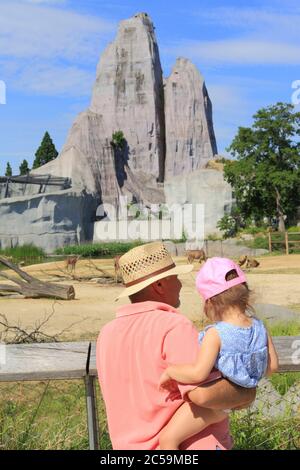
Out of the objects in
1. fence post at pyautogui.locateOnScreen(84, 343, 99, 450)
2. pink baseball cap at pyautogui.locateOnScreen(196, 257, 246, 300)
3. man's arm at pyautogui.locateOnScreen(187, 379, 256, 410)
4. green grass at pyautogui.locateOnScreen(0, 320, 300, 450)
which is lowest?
green grass at pyautogui.locateOnScreen(0, 320, 300, 450)

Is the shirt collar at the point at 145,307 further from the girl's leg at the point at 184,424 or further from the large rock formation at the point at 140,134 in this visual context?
the large rock formation at the point at 140,134

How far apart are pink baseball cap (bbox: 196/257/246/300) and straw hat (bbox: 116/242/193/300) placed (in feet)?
0.33

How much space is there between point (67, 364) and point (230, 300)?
0.86m

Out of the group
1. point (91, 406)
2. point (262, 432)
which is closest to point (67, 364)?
point (91, 406)

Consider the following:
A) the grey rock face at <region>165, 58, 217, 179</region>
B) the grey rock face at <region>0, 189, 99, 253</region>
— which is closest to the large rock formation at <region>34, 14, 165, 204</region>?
the grey rock face at <region>165, 58, 217, 179</region>

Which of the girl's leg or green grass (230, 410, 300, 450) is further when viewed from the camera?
green grass (230, 410, 300, 450)

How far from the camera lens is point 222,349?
2.09 metres

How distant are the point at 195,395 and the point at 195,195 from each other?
42310mm

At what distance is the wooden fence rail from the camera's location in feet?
8.63

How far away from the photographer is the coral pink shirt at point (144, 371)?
79.7 inches

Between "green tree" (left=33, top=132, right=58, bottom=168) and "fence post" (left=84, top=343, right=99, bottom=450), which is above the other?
"green tree" (left=33, top=132, right=58, bottom=168)

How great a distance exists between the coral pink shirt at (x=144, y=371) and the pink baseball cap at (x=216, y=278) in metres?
0.13

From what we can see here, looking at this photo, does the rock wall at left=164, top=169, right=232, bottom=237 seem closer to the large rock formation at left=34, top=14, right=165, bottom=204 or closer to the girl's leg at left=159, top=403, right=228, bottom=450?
the large rock formation at left=34, top=14, right=165, bottom=204

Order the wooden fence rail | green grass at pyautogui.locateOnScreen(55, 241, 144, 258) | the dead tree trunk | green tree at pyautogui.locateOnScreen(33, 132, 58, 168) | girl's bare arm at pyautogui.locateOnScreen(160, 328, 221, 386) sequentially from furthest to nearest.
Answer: green tree at pyautogui.locateOnScreen(33, 132, 58, 168)
green grass at pyautogui.locateOnScreen(55, 241, 144, 258)
the dead tree trunk
the wooden fence rail
girl's bare arm at pyautogui.locateOnScreen(160, 328, 221, 386)
